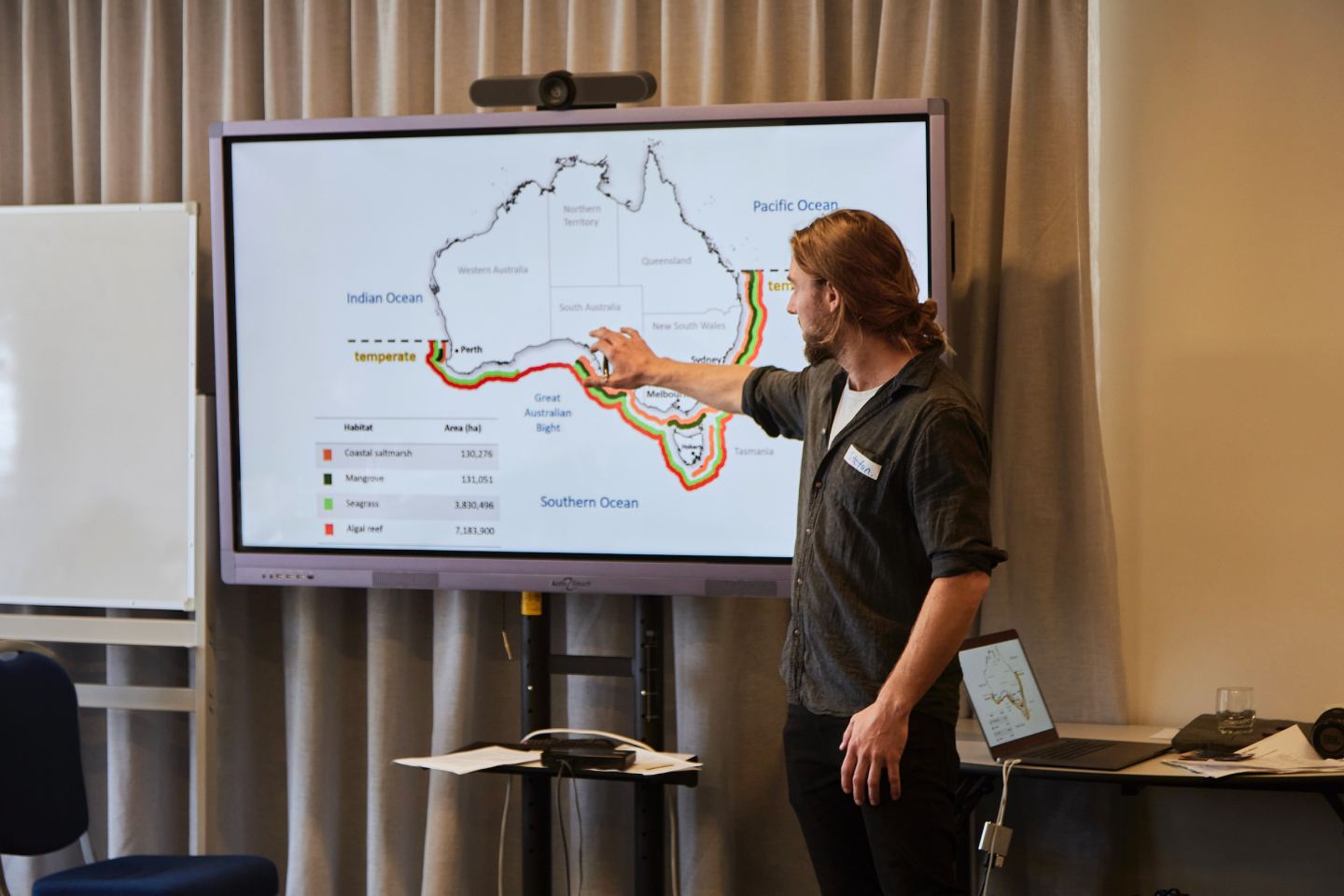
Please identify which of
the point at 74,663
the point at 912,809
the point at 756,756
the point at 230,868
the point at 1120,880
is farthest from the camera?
the point at 74,663

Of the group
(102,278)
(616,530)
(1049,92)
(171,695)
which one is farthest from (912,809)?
(102,278)

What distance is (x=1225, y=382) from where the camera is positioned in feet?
9.07

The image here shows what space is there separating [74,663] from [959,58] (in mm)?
2673

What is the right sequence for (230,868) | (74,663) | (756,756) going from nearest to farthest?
(230,868), (756,756), (74,663)

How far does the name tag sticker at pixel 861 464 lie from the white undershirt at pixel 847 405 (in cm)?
6

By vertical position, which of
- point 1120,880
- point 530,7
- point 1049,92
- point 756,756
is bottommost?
point 1120,880

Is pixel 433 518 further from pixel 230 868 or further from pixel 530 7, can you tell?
pixel 530 7

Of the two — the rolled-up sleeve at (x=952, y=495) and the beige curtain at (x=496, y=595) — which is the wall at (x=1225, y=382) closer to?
the beige curtain at (x=496, y=595)

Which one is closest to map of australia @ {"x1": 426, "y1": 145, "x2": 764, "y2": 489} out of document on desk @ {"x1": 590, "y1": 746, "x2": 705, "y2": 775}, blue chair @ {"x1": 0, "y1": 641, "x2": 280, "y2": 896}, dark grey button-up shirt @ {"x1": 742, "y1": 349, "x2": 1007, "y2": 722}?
document on desk @ {"x1": 590, "y1": 746, "x2": 705, "y2": 775}

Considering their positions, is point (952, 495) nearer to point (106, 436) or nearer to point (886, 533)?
point (886, 533)

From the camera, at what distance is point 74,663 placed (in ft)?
10.7

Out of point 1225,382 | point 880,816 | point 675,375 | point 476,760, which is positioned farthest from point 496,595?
point 1225,382

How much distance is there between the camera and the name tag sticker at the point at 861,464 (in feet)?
5.99

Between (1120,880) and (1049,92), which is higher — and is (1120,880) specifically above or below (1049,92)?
below
